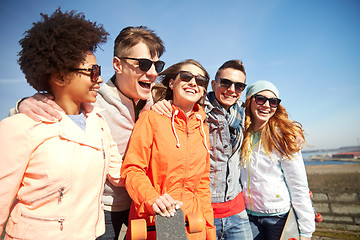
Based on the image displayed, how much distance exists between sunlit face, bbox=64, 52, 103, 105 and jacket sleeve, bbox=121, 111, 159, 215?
0.58 meters

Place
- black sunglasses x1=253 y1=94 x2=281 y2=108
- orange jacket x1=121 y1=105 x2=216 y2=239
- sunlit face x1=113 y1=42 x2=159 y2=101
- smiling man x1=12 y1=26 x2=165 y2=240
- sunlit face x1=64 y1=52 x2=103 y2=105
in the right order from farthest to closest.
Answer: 1. black sunglasses x1=253 y1=94 x2=281 y2=108
2. sunlit face x1=113 y1=42 x2=159 y2=101
3. smiling man x1=12 y1=26 x2=165 y2=240
4. orange jacket x1=121 y1=105 x2=216 y2=239
5. sunlit face x1=64 y1=52 x2=103 y2=105

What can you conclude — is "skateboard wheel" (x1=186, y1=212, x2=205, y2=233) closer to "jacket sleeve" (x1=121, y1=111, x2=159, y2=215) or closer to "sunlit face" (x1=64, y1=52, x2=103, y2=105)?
"jacket sleeve" (x1=121, y1=111, x2=159, y2=215)

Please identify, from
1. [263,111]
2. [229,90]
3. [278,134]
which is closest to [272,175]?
[278,134]

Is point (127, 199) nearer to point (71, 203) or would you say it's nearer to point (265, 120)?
point (71, 203)

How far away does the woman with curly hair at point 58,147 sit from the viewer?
146 centimetres

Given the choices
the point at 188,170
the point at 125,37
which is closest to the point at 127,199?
the point at 188,170

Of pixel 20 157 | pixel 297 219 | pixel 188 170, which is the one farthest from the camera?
pixel 297 219

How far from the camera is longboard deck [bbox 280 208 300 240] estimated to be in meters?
3.01

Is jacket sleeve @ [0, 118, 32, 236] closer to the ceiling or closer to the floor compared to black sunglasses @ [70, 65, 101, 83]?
closer to the floor

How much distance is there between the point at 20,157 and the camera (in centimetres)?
143

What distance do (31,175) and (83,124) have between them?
1.94 feet

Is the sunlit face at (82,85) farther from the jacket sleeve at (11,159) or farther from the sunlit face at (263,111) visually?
the sunlit face at (263,111)

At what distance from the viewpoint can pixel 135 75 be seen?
8.26 ft

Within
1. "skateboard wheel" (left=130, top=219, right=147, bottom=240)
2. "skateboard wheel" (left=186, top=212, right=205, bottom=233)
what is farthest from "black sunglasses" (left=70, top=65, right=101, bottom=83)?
"skateboard wheel" (left=186, top=212, right=205, bottom=233)
